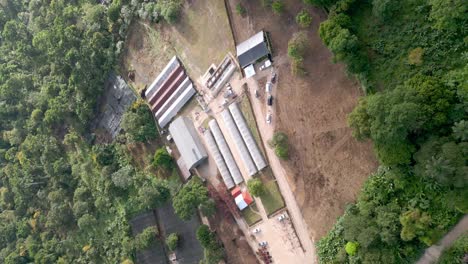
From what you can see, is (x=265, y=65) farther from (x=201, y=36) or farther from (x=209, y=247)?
(x=209, y=247)

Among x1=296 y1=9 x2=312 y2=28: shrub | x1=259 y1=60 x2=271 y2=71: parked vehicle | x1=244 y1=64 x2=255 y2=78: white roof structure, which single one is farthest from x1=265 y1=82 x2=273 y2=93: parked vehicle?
x1=296 y1=9 x2=312 y2=28: shrub

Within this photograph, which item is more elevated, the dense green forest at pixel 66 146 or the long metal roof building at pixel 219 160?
the dense green forest at pixel 66 146

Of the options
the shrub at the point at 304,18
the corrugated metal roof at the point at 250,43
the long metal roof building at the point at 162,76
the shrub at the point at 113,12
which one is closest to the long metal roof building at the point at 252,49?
the corrugated metal roof at the point at 250,43

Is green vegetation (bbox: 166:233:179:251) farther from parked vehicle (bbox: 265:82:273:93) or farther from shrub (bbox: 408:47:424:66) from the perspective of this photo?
shrub (bbox: 408:47:424:66)

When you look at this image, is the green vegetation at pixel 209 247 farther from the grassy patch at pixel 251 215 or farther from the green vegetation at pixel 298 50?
the green vegetation at pixel 298 50

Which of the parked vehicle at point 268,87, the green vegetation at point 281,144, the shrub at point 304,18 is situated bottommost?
the green vegetation at point 281,144

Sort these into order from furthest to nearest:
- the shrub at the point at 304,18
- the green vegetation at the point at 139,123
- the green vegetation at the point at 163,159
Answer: the green vegetation at the point at 139,123 < the green vegetation at the point at 163,159 < the shrub at the point at 304,18

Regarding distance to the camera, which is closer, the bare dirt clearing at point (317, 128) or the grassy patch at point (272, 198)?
the bare dirt clearing at point (317, 128)

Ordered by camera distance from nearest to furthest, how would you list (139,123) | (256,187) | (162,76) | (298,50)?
(298,50)
(256,187)
(139,123)
(162,76)

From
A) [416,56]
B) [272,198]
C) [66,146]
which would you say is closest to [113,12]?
[66,146]
